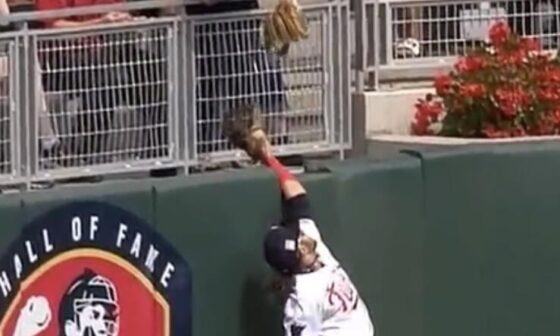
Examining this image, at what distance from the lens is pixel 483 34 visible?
1418cm

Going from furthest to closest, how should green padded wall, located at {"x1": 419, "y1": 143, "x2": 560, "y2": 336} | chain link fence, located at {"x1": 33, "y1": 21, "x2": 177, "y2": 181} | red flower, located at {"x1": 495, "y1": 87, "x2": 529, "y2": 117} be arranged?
red flower, located at {"x1": 495, "y1": 87, "x2": 529, "y2": 117} → green padded wall, located at {"x1": 419, "y1": 143, "x2": 560, "y2": 336} → chain link fence, located at {"x1": 33, "y1": 21, "x2": 177, "y2": 181}

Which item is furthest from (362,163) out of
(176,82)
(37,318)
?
(37,318)

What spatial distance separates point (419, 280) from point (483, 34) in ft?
10.6

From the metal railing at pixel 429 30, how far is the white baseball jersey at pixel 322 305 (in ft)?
11.5

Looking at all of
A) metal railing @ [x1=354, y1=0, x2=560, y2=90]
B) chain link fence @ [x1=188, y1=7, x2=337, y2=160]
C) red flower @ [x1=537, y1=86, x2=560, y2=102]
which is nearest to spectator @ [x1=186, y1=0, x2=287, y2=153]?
chain link fence @ [x1=188, y1=7, x2=337, y2=160]

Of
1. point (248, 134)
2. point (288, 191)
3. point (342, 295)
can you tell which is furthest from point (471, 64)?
point (342, 295)

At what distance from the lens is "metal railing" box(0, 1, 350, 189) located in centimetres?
1112

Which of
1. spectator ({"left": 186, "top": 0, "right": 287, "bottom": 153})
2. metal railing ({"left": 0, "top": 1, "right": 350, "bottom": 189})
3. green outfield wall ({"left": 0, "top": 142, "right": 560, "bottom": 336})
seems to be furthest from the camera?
spectator ({"left": 186, "top": 0, "right": 287, "bottom": 153})

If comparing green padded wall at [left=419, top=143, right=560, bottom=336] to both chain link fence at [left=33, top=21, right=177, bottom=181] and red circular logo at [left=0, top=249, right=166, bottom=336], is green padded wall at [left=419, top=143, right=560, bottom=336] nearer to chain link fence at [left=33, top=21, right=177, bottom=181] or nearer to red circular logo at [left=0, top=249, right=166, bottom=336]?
chain link fence at [left=33, top=21, right=177, bottom=181]

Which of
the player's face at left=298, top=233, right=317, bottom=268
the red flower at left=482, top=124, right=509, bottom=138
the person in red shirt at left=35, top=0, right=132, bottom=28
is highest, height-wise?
the person in red shirt at left=35, top=0, right=132, bottom=28

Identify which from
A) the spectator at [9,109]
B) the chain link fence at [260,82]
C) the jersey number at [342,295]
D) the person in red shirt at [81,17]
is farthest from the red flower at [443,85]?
the jersey number at [342,295]

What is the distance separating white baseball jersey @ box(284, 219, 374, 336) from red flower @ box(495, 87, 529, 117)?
10.5 ft

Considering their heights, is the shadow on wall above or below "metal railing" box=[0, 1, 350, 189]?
below

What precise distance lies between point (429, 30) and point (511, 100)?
112 cm
